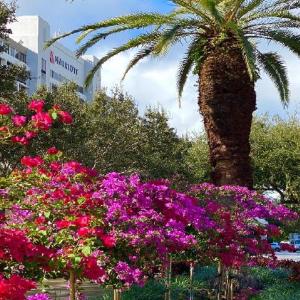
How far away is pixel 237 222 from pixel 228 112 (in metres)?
5.55

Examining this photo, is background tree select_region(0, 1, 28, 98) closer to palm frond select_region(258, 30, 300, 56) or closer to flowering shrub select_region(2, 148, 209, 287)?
palm frond select_region(258, 30, 300, 56)

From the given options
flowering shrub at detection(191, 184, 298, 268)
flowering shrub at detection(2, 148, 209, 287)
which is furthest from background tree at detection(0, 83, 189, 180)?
flowering shrub at detection(2, 148, 209, 287)

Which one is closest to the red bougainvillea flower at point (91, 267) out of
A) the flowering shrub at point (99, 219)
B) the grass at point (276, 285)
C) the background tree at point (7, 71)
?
the flowering shrub at point (99, 219)

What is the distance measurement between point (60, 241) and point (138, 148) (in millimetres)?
27075

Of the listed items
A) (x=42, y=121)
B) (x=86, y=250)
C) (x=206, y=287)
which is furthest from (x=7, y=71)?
(x=86, y=250)

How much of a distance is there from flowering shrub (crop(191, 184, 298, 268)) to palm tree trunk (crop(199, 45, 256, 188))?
3.12 m

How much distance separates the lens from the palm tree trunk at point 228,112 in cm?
1527

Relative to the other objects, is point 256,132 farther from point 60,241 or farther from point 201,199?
point 60,241

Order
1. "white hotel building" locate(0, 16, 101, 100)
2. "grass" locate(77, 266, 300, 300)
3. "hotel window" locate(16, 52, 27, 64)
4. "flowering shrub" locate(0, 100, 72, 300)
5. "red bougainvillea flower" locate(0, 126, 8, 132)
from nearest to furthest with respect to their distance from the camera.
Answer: "flowering shrub" locate(0, 100, 72, 300) → "red bougainvillea flower" locate(0, 126, 8, 132) → "grass" locate(77, 266, 300, 300) → "hotel window" locate(16, 52, 27, 64) → "white hotel building" locate(0, 16, 101, 100)

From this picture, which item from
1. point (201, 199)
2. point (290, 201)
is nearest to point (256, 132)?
point (290, 201)

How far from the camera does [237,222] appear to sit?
400 inches

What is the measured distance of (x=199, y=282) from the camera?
13477mm

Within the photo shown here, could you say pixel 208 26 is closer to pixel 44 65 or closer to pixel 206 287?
pixel 206 287

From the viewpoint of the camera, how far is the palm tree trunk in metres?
15.3
